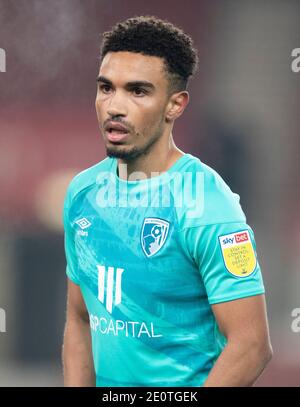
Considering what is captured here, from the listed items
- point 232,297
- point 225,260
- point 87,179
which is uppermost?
point 87,179

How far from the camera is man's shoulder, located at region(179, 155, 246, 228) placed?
2.95m

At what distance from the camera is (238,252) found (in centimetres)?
293

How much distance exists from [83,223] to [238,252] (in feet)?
2.30

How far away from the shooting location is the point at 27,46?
5570 mm

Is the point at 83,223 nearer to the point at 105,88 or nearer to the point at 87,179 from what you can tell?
the point at 87,179

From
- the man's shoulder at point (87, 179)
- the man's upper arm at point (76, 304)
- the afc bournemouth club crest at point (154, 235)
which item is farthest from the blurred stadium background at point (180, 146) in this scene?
the afc bournemouth club crest at point (154, 235)

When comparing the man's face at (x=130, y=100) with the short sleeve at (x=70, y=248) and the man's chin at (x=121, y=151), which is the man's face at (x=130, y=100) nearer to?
the man's chin at (x=121, y=151)

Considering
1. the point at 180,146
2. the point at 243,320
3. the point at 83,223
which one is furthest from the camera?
the point at 180,146

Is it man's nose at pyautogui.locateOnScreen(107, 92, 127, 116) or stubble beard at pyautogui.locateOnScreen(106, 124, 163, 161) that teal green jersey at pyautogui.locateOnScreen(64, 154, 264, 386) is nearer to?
stubble beard at pyautogui.locateOnScreen(106, 124, 163, 161)

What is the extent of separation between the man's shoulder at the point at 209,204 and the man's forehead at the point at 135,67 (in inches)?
15.9

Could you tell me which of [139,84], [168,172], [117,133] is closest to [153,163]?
[168,172]

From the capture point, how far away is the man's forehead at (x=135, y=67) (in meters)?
3.04
